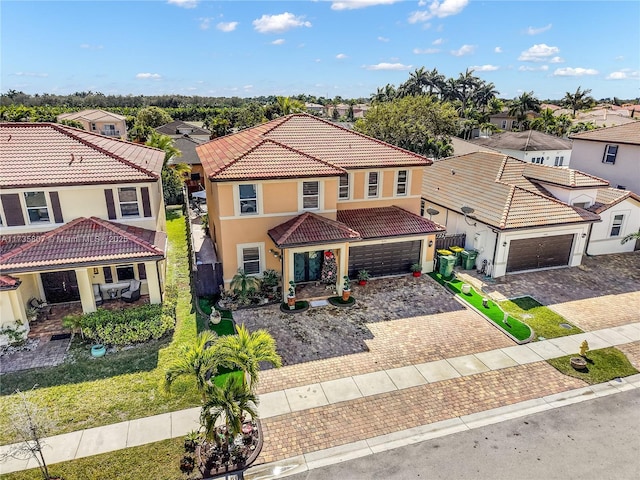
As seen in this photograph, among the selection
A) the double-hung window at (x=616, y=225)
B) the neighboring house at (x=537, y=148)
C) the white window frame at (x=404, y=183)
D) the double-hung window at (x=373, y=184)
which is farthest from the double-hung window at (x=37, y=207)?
the neighboring house at (x=537, y=148)

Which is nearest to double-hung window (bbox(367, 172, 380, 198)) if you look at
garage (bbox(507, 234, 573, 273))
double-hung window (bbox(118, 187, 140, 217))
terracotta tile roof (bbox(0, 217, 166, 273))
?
garage (bbox(507, 234, 573, 273))

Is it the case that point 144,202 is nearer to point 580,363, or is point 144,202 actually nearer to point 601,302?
point 580,363

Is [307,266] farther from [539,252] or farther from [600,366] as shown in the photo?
[539,252]

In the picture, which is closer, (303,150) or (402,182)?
(303,150)

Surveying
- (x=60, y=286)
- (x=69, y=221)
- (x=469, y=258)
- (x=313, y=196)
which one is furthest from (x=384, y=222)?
(x=60, y=286)

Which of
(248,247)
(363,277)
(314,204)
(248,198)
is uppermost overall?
(248,198)

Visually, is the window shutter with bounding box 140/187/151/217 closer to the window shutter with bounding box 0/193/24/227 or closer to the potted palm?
the window shutter with bounding box 0/193/24/227
